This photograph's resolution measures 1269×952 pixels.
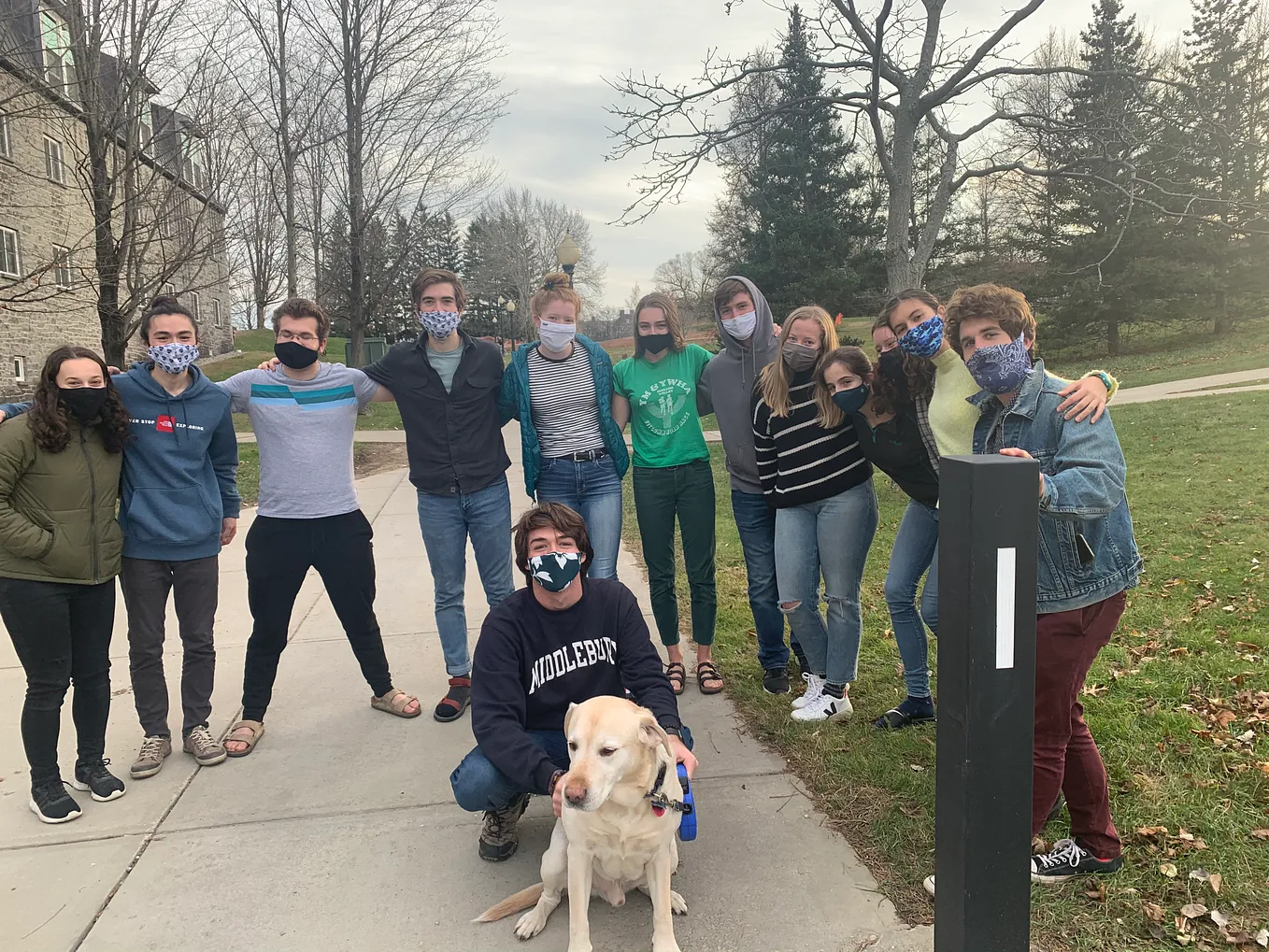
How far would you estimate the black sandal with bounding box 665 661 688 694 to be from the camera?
457cm

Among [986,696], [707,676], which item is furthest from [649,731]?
[707,676]

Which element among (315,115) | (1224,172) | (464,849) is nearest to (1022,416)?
(464,849)

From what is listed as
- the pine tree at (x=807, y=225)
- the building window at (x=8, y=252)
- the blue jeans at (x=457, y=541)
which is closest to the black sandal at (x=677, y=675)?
the blue jeans at (x=457, y=541)

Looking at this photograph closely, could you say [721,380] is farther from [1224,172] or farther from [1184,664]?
[1224,172]

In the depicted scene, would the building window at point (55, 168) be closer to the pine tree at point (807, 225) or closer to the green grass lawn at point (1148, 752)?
the pine tree at point (807, 225)

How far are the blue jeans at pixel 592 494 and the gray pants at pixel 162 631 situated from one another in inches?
66.9

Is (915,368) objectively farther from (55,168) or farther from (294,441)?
(55,168)

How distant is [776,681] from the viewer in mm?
4488

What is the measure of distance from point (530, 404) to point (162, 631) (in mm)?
2112

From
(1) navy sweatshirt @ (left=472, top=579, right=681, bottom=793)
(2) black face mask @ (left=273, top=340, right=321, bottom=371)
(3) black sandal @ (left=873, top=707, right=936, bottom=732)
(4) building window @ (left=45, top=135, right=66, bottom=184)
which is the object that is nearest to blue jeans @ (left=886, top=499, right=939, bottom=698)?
(3) black sandal @ (left=873, top=707, right=936, bottom=732)

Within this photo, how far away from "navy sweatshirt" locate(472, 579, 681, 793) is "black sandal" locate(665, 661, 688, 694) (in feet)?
4.97

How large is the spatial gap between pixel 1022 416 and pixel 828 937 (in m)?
1.76

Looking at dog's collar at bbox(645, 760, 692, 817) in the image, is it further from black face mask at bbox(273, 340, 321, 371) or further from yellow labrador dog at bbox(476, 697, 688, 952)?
black face mask at bbox(273, 340, 321, 371)

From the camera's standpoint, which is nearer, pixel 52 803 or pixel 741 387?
pixel 52 803
